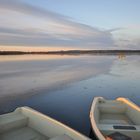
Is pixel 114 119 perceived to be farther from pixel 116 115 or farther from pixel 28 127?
pixel 28 127

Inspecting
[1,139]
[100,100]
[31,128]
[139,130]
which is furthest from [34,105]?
[139,130]

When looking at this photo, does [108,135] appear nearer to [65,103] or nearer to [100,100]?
[100,100]

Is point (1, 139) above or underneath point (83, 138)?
underneath

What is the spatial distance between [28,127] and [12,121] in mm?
539

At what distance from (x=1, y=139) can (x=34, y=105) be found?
4.52 metres

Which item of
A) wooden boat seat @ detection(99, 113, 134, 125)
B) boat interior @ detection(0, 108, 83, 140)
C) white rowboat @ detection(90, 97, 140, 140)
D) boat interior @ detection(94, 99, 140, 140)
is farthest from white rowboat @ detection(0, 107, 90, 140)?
wooden boat seat @ detection(99, 113, 134, 125)

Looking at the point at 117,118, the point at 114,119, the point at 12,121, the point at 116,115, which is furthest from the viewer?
the point at 116,115

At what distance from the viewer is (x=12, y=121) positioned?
587 centimetres

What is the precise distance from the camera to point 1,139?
5402mm

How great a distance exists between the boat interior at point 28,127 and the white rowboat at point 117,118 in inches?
43.0

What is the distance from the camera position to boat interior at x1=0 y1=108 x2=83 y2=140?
5.46m

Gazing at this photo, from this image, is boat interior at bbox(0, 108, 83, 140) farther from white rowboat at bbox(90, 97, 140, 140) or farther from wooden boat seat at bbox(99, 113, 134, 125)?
wooden boat seat at bbox(99, 113, 134, 125)

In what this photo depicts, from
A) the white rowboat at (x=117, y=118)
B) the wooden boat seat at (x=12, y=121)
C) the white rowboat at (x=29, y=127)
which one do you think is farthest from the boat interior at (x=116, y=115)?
the wooden boat seat at (x=12, y=121)

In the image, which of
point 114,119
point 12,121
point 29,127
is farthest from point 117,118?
point 12,121
